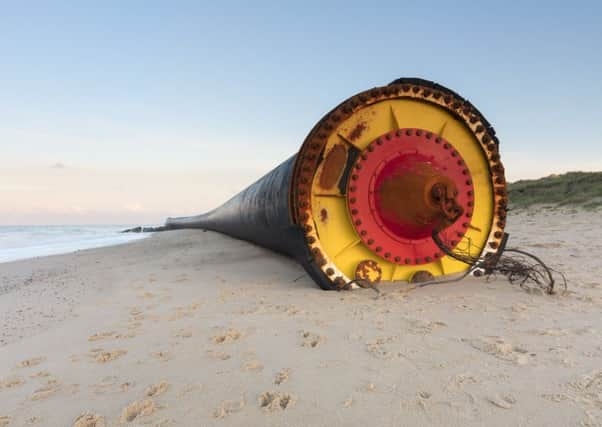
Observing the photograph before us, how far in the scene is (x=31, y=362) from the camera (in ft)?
6.36

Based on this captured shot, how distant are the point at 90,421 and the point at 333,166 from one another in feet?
7.50

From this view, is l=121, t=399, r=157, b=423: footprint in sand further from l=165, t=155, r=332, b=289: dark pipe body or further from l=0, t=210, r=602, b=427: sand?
l=165, t=155, r=332, b=289: dark pipe body

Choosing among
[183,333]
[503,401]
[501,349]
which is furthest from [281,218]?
[503,401]

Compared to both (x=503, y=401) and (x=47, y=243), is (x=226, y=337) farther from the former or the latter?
(x=47, y=243)

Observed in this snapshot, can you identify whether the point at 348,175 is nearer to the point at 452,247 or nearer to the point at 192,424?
the point at 452,247

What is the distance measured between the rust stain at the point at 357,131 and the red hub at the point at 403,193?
14 centimetres

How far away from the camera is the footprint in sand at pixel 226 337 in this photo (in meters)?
2.01

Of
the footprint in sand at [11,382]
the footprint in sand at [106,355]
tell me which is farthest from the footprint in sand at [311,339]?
the footprint in sand at [11,382]

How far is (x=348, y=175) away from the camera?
10.3ft

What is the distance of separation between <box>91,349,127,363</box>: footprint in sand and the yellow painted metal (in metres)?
1.58

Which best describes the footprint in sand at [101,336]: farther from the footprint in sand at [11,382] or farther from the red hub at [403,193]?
the red hub at [403,193]

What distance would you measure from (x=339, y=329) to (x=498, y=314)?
3.04 feet

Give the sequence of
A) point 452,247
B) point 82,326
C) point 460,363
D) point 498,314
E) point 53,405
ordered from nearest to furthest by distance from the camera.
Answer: point 53,405
point 460,363
point 498,314
point 82,326
point 452,247

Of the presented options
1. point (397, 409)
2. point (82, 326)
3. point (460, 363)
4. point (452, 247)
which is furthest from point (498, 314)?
point (82, 326)
